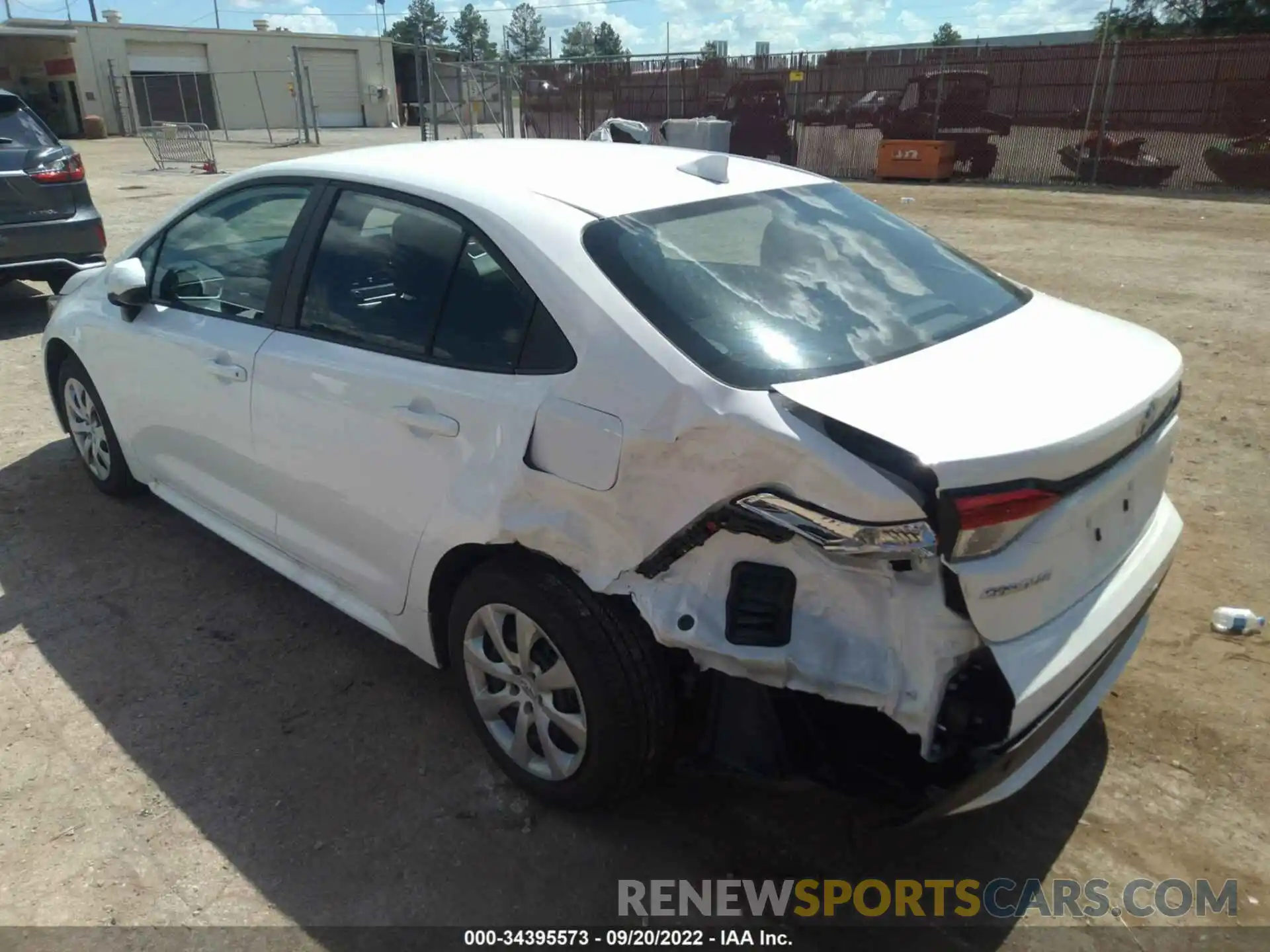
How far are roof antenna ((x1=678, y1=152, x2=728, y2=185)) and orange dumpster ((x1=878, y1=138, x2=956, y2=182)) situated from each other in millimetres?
17612

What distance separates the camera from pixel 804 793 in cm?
225

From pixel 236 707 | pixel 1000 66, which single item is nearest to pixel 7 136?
pixel 236 707

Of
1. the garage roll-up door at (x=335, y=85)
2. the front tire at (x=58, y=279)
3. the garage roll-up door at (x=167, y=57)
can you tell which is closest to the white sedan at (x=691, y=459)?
the front tire at (x=58, y=279)

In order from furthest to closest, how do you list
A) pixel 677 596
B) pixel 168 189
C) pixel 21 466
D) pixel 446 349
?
pixel 168 189, pixel 21 466, pixel 446 349, pixel 677 596

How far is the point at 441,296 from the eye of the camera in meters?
2.76

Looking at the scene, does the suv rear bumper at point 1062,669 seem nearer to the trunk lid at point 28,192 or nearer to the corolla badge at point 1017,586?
the corolla badge at point 1017,586

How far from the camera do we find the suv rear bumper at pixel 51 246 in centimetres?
744

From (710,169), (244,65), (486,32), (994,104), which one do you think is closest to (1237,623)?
(710,169)

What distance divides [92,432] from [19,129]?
4.92m

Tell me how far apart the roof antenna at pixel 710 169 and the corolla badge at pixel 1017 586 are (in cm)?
159

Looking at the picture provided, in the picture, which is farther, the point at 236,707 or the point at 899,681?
the point at 236,707

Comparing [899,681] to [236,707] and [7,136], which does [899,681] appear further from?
[7,136]

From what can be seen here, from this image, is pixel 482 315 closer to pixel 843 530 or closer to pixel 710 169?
pixel 710 169

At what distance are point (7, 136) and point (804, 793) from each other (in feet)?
28.1
